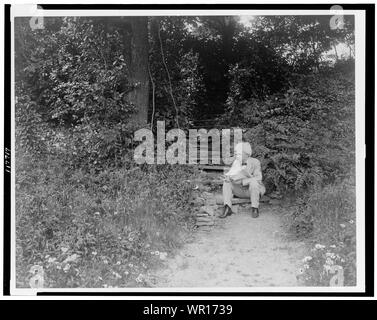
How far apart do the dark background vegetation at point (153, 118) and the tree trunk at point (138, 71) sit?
2 centimetres

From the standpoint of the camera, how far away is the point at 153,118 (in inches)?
348

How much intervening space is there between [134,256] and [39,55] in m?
4.47

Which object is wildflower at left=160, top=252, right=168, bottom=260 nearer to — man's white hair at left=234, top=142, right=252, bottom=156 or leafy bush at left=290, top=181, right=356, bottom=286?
leafy bush at left=290, top=181, right=356, bottom=286

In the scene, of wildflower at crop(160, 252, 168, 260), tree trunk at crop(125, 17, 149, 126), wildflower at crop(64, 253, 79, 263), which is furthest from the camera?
tree trunk at crop(125, 17, 149, 126)

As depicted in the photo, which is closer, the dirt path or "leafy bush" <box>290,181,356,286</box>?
"leafy bush" <box>290,181,356,286</box>

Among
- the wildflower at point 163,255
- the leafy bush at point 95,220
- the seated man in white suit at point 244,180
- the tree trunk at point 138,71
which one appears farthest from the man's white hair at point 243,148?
the wildflower at point 163,255

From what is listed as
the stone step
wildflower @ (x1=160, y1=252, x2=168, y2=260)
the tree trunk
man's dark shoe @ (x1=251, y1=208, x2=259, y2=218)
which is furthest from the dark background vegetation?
man's dark shoe @ (x1=251, y1=208, x2=259, y2=218)

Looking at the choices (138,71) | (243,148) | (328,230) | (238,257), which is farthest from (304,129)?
(138,71)

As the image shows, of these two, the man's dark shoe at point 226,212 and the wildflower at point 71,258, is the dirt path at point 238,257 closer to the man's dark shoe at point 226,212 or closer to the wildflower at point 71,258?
the man's dark shoe at point 226,212

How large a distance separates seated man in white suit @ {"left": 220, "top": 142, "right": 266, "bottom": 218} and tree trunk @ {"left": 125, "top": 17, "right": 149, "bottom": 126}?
2142 millimetres

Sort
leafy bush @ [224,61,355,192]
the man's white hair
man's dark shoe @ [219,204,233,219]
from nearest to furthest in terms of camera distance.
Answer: leafy bush @ [224,61,355,192], man's dark shoe @ [219,204,233,219], the man's white hair

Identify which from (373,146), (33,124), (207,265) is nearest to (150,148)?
(33,124)

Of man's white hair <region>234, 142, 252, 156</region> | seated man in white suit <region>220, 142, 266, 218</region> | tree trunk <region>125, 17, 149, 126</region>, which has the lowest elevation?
A: seated man in white suit <region>220, 142, 266, 218</region>

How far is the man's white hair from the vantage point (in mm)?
7926
